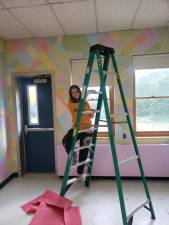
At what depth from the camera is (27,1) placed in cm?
230

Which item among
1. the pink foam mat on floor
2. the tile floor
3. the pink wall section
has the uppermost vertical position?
the pink wall section

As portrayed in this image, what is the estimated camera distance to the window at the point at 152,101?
3508 mm

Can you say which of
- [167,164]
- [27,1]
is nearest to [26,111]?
[27,1]

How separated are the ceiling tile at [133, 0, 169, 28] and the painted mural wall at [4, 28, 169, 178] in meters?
0.24

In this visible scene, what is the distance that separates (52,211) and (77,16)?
2618mm

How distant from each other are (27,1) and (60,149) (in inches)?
95.1

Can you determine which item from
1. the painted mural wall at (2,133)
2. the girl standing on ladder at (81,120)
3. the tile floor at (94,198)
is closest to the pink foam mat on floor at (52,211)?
the tile floor at (94,198)

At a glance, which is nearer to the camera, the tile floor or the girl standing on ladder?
the tile floor

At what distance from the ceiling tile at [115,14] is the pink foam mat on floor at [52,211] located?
2539 millimetres

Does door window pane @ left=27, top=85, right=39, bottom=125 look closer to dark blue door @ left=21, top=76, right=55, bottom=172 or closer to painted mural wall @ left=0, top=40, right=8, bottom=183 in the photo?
dark blue door @ left=21, top=76, right=55, bottom=172

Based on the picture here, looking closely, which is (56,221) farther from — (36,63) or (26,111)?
(36,63)

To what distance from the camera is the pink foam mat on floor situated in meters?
2.32

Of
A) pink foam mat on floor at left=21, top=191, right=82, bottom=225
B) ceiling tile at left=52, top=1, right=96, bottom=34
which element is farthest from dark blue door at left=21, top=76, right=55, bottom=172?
pink foam mat on floor at left=21, top=191, right=82, bottom=225

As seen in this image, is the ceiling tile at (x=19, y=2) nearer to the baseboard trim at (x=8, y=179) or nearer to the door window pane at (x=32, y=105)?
the door window pane at (x=32, y=105)
